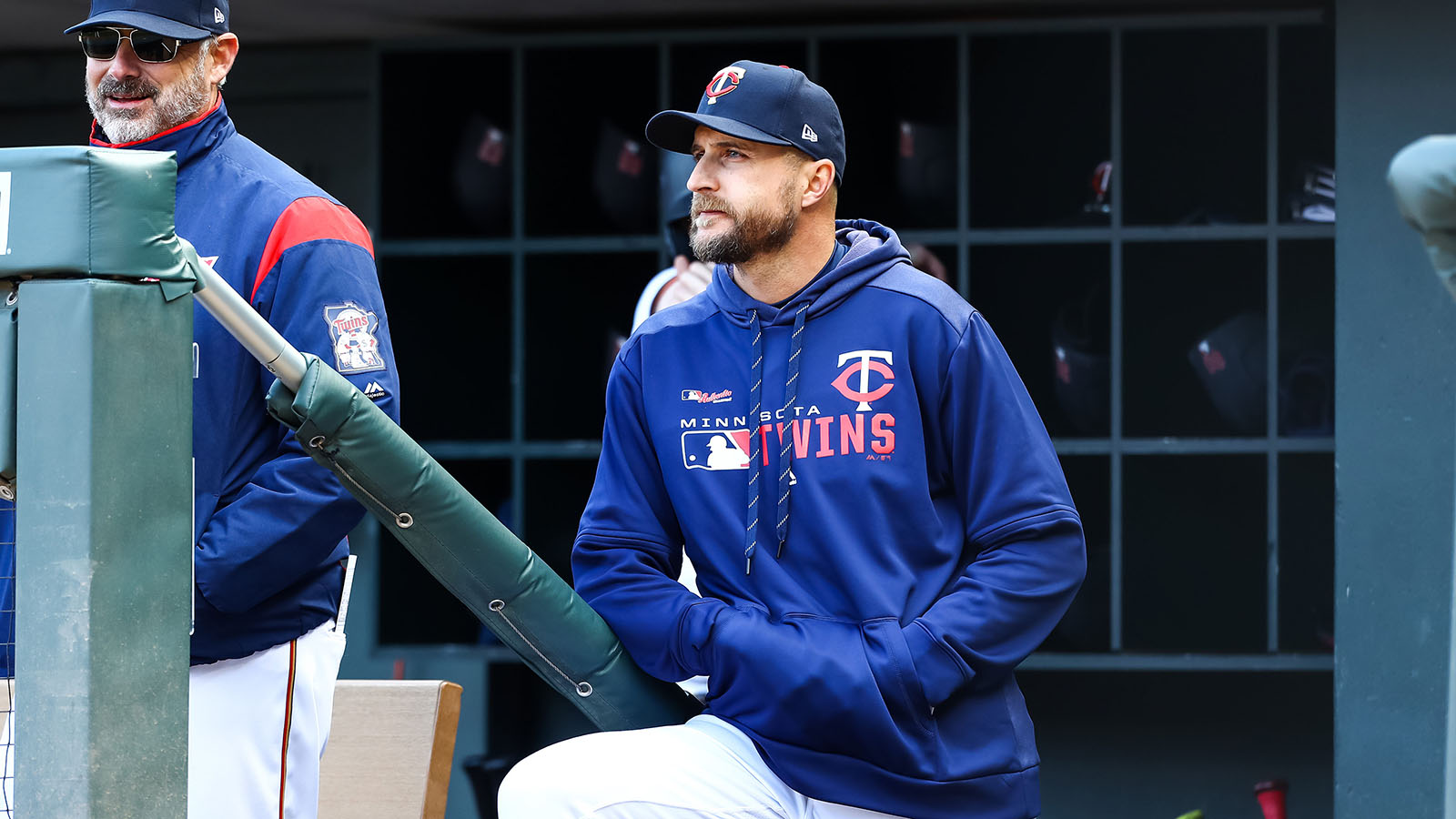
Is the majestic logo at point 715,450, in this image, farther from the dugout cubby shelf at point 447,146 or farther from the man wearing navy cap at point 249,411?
the dugout cubby shelf at point 447,146

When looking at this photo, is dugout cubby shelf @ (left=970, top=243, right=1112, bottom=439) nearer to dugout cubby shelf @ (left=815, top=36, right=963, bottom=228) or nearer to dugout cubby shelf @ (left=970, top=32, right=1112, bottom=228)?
dugout cubby shelf @ (left=970, top=32, right=1112, bottom=228)

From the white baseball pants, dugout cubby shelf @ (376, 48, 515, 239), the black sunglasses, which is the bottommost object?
the white baseball pants

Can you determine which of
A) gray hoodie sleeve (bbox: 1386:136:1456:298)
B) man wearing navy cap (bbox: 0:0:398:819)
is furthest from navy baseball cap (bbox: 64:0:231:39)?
gray hoodie sleeve (bbox: 1386:136:1456:298)

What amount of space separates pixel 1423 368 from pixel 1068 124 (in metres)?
1.10

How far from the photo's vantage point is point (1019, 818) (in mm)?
1740

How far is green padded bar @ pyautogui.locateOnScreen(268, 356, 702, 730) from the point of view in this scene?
139 cm

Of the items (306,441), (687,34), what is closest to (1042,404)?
(687,34)

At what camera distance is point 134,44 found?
1903 mm

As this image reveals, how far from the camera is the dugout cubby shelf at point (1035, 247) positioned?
12.1 feet

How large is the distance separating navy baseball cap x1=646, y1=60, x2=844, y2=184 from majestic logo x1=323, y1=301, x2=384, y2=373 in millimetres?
409

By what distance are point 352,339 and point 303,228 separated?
14 centimetres

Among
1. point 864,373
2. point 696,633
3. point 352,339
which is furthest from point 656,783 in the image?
point 352,339

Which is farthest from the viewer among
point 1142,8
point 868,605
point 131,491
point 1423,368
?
point 1142,8

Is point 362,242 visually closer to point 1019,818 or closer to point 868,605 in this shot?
point 868,605
